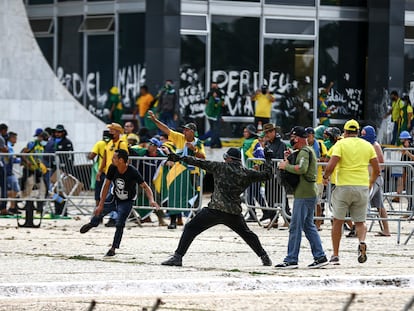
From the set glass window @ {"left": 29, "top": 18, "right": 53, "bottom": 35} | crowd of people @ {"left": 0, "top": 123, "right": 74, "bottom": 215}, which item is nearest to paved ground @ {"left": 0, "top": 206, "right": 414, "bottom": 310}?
crowd of people @ {"left": 0, "top": 123, "right": 74, "bottom": 215}

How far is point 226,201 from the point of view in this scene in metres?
15.1

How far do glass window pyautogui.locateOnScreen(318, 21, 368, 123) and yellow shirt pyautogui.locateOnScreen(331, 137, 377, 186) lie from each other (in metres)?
18.3

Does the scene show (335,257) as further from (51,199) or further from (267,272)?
A: (51,199)

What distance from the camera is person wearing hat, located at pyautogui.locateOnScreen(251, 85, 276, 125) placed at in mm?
31269

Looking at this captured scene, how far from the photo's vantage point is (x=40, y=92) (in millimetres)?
32062

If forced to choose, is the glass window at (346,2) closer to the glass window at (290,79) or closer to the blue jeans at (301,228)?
the glass window at (290,79)

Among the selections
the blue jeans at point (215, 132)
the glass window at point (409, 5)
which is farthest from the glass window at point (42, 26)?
the glass window at point (409, 5)

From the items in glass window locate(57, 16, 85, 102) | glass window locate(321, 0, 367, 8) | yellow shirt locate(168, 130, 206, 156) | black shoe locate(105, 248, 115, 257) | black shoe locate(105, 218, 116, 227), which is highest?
glass window locate(321, 0, 367, 8)

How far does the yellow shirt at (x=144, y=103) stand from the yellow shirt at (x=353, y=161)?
638 inches

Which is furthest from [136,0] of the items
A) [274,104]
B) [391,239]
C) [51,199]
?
[391,239]

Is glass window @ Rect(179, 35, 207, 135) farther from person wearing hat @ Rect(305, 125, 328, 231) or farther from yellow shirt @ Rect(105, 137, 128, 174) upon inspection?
person wearing hat @ Rect(305, 125, 328, 231)

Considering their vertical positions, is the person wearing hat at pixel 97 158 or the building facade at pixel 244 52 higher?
the building facade at pixel 244 52

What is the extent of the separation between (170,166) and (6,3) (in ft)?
37.1

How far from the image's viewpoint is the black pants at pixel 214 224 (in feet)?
49.5
